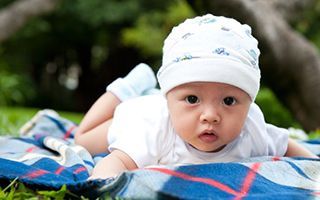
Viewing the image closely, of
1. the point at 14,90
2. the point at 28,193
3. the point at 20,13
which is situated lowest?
the point at 14,90

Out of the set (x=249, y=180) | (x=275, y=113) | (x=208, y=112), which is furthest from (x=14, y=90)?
(x=249, y=180)

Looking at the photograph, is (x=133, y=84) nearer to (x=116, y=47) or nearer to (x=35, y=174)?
(x=35, y=174)

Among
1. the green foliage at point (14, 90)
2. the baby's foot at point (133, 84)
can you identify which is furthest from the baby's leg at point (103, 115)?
the green foliage at point (14, 90)

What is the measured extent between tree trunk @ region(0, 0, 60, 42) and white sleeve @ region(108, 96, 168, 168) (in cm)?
485

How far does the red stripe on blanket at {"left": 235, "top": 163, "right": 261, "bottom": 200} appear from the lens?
1.41m

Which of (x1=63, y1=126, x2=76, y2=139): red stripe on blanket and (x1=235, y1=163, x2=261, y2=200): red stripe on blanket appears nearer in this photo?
(x1=235, y1=163, x2=261, y2=200): red stripe on blanket

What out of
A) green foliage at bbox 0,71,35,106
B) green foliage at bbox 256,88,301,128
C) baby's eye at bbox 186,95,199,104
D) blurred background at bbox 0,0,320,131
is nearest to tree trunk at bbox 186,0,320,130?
blurred background at bbox 0,0,320,131

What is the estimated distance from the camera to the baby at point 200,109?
1635 millimetres

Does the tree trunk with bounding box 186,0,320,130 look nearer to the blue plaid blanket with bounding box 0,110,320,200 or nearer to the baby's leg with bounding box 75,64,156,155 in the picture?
the baby's leg with bounding box 75,64,156,155

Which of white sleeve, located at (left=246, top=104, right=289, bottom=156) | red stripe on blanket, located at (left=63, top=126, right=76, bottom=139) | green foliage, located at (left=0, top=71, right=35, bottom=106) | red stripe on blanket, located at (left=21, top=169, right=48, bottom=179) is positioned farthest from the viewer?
green foliage, located at (left=0, top=71, right=35, bottom=106)

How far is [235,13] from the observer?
13.8 feet

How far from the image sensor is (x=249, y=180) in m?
1.47

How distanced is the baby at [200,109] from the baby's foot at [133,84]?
1.12 feet

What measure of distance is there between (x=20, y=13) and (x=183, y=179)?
563 centimetres
